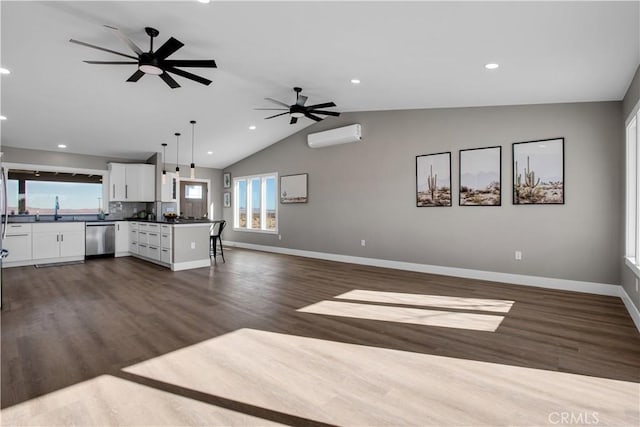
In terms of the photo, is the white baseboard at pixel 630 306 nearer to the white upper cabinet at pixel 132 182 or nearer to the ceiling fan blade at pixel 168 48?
the ceiling fan blade at pixel 168 48

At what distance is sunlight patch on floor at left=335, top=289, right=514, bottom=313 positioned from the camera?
3777 millimetres

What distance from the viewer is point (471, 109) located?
5336 millimetres

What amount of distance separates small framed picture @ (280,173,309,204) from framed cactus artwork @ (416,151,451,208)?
2.90 metres

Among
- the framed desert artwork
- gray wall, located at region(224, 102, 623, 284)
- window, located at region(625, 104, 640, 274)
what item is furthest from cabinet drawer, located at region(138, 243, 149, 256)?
window, located at region(625, 104, 640, 274)

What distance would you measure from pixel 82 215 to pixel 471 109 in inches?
338

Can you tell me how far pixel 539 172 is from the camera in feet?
15.5

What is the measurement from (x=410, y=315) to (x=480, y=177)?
2897mm

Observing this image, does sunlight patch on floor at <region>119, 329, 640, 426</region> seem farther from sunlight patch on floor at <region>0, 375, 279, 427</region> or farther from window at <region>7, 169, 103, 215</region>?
window at <region>7, 169, 103, 215</region>

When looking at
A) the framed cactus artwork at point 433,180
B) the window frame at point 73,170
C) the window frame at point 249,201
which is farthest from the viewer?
the window frame at point 249,201

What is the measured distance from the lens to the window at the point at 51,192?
696 centimetres

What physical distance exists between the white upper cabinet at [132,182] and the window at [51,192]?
0.36 m

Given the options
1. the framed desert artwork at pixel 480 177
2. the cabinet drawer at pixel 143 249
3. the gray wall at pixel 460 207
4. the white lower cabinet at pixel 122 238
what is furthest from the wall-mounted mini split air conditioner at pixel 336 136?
the white lower cabinet at pixel 122 238

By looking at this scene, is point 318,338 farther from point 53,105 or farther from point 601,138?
point 53,105

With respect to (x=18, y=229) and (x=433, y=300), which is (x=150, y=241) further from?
(x=433, y=300)
